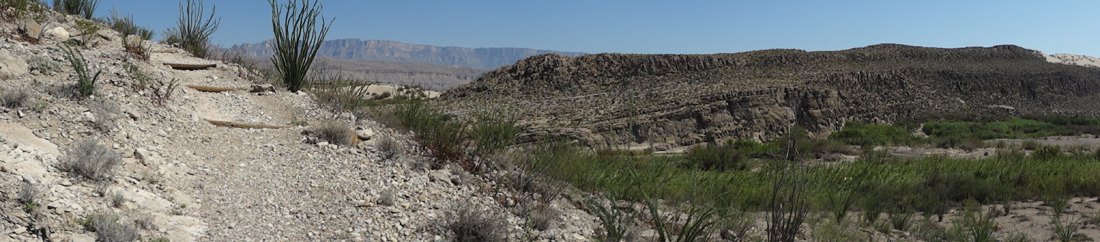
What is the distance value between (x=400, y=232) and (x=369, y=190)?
77cm

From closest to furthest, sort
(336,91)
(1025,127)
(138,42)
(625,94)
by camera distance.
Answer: (336,91) → (138,42) → (625,94) → (1025,127)

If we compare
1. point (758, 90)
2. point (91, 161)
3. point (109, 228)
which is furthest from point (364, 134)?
point (758, 90)

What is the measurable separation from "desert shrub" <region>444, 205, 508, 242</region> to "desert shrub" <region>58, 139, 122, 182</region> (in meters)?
2.46

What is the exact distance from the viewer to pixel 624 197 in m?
6.56

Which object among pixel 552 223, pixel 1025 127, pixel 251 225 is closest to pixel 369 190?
pixel 251 225

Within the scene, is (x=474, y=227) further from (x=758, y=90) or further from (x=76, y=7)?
(x=758, y=90)

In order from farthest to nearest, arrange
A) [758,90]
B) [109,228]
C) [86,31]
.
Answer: [758,90]
[86,31]
[109,228]

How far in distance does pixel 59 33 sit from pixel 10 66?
7.86 ft

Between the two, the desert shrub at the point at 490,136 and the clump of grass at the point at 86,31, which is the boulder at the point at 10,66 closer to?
the clump of grass at the point at 86,31

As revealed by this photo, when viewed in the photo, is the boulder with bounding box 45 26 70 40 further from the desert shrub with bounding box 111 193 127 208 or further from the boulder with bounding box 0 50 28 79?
the desert shrub with bounding box 111 193 127 208

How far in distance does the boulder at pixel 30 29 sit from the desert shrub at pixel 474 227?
20.1 feet

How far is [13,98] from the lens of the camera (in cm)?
498

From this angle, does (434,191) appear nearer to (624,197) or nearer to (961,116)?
(624,197)

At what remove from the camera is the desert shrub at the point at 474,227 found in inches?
182
